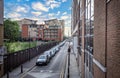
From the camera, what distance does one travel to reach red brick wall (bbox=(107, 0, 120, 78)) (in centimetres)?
639

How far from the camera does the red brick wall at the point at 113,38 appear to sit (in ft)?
21.0

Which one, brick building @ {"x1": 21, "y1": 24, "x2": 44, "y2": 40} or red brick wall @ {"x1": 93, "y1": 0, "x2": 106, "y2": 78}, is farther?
brick building @ {"x1": 21, "y1": 24, "x2": 44, "y2": 40}

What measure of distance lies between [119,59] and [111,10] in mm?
1895

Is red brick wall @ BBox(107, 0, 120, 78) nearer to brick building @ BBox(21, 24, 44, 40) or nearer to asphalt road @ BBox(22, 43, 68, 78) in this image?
asphalt road @ BBox(22, 43, 68, 78)

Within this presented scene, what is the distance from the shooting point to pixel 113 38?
7004 mm

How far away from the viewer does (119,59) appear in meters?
6.20

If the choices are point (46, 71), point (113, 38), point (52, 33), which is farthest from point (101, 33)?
point (52, 33)

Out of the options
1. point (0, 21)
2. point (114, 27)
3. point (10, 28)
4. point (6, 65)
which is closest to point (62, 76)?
point (6, 65)

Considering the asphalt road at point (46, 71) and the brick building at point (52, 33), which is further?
the brick building at point (52, 33)

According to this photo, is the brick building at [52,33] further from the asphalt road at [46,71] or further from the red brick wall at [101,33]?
the red brick wall at [101,33]

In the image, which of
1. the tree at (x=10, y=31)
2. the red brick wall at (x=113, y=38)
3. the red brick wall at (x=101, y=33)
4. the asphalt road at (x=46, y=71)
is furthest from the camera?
the tree at (x=10, y=31)

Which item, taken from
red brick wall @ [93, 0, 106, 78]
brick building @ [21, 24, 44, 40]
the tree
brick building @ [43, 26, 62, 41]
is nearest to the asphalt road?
red brick wall @ [93, 0, 106, 78]

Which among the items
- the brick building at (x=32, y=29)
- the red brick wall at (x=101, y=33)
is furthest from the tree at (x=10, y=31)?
the red brick wall at (x=101, y=33)

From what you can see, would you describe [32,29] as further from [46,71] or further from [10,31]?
[46,71]
